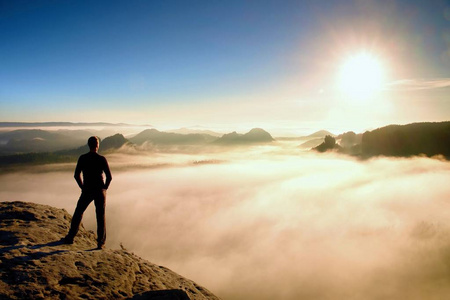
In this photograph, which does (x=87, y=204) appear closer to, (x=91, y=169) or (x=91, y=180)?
(x=91, y=180)

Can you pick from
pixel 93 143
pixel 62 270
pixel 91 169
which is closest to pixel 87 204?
pixel 91 169

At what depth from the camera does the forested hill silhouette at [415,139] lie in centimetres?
15850

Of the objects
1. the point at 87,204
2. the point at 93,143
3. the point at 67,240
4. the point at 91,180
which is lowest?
the point at 67,240

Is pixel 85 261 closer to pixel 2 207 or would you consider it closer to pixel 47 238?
pixel 47 238

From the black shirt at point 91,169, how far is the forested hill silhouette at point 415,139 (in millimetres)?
204891

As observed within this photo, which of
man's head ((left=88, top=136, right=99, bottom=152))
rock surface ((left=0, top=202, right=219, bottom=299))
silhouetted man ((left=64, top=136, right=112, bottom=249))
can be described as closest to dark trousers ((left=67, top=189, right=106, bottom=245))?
silhouetted man ((left=64, top=136, right=112, bottom=249))

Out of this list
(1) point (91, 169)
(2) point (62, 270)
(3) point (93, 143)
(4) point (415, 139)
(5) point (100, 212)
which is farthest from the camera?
(4) point (415, 139)

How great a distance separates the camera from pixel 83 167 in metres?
8.61

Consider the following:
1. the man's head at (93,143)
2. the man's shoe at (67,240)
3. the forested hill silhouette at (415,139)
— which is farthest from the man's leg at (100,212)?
the forested hill silhouette at (415,139)

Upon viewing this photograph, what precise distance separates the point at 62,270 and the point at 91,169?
11.0 ft

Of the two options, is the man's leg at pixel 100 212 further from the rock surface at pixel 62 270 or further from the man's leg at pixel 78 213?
the rock surface at pixel 62 270

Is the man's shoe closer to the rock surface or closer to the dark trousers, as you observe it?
the dark trousers

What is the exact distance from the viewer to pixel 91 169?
8656 mm

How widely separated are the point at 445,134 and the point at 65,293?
212 m
